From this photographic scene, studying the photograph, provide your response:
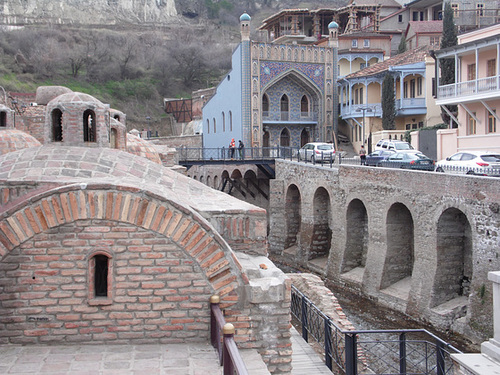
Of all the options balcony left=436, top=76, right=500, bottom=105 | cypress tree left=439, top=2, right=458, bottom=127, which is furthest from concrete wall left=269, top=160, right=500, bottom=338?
cypress tree left=439, top=2, right=458, bottom=127

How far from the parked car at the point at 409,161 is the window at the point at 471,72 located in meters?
4.28

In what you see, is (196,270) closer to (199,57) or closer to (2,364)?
(2,364)

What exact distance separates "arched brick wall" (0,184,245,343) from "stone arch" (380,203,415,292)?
13882 millimetres

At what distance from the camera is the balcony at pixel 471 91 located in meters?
22.9

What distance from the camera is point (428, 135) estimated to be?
28812 millimetres

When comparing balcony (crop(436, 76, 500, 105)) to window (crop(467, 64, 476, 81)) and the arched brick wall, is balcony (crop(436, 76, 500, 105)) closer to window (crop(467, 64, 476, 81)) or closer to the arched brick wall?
window (crop(467, 64, 476, 81))

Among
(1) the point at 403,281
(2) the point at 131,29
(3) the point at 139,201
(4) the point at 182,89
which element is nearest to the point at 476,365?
(3) the point at 139,201

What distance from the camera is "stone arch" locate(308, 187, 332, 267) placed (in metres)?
25.8

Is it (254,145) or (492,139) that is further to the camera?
(254,145)

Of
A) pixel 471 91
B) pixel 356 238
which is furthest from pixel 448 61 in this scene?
pixel 356 238

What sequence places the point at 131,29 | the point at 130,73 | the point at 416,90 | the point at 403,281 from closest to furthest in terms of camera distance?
1. the point at 403,281
2. the point at 416,90
3. the point at 130,73
4. the point at 131,29

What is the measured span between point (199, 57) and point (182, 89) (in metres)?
4.44

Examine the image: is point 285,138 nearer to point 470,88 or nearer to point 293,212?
point 293,212

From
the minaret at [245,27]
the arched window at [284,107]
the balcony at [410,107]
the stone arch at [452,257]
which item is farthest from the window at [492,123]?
the minaret at [245,27]
